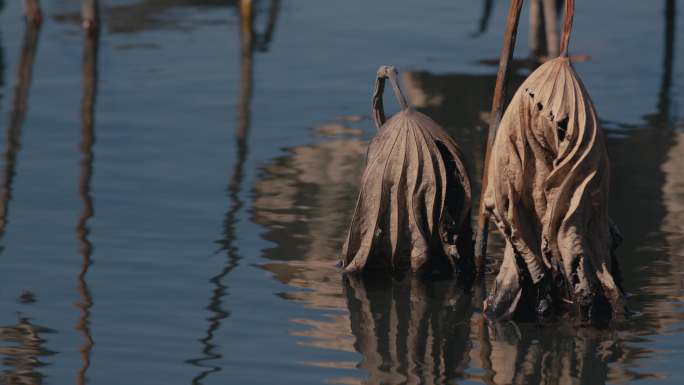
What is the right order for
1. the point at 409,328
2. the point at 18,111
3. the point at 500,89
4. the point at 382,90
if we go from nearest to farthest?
the point at 409,328
the point at 500,89
the point at 382,90
the point at 18,111

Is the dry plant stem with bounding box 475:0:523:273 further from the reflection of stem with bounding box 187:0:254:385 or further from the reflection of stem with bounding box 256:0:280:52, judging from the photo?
the reflection of stem with bounding box 256:0:280:52

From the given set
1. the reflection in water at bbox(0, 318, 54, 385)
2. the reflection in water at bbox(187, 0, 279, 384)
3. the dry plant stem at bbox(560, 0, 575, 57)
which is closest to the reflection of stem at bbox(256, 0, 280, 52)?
the reflection in water at bbox(187, 0, 279, 384)

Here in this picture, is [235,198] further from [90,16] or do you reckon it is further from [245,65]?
[90,16]

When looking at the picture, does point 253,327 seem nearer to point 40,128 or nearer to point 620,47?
point 40,128

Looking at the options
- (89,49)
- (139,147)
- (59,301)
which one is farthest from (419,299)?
(89,49)

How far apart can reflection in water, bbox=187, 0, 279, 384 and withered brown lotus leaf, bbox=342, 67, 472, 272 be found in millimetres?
817

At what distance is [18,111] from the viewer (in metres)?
11.3

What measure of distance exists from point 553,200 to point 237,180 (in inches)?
147

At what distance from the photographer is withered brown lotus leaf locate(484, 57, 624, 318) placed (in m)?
6.14

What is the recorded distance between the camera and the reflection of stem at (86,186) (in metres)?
6.48

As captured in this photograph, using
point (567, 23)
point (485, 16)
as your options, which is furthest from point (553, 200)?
point (485, 16)

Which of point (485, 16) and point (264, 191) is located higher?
point (485, 16)

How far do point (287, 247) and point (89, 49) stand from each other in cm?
661

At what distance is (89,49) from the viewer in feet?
45.7
